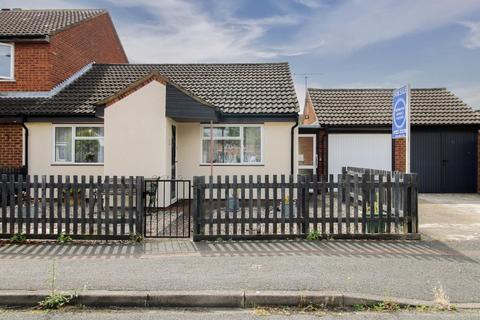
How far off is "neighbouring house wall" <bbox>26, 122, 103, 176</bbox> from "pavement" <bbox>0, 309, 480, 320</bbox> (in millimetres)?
9359

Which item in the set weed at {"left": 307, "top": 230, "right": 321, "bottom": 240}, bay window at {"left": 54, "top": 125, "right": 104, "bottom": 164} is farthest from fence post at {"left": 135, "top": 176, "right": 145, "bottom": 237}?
bay window at {"left": 54, "top": 125, "right": 104, "bottom": 164}

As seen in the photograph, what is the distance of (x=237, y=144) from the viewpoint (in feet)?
43.9

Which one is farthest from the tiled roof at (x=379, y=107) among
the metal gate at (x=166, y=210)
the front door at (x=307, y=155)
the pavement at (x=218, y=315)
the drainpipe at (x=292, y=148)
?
the pavement at (x=218, y=315)

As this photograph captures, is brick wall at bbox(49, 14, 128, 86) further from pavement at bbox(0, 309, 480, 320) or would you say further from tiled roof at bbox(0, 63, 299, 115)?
pavement at bbox(0, 309, 480, 320)

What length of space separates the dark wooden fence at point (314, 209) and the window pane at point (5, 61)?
1130cm

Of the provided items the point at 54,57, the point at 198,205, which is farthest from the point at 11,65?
the point at 198,205

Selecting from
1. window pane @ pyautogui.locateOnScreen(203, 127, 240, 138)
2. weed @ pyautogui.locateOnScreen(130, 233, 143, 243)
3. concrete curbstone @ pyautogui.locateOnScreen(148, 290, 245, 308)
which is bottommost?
concrete curbstone @ pyautogui.locateOnScreen(148, 290, 245, 308)

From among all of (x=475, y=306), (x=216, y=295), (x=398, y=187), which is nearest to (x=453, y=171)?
(x=398, y=187)

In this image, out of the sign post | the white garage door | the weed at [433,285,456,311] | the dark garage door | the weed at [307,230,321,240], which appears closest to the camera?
the weed at [433,285,456,311]

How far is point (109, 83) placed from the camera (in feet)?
51.0

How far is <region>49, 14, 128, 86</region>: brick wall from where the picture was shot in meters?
15.2

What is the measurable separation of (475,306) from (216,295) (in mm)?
2984

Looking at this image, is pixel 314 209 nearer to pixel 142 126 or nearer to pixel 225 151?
pixel 142 126

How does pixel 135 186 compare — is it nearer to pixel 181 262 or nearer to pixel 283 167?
pixel 181 262
